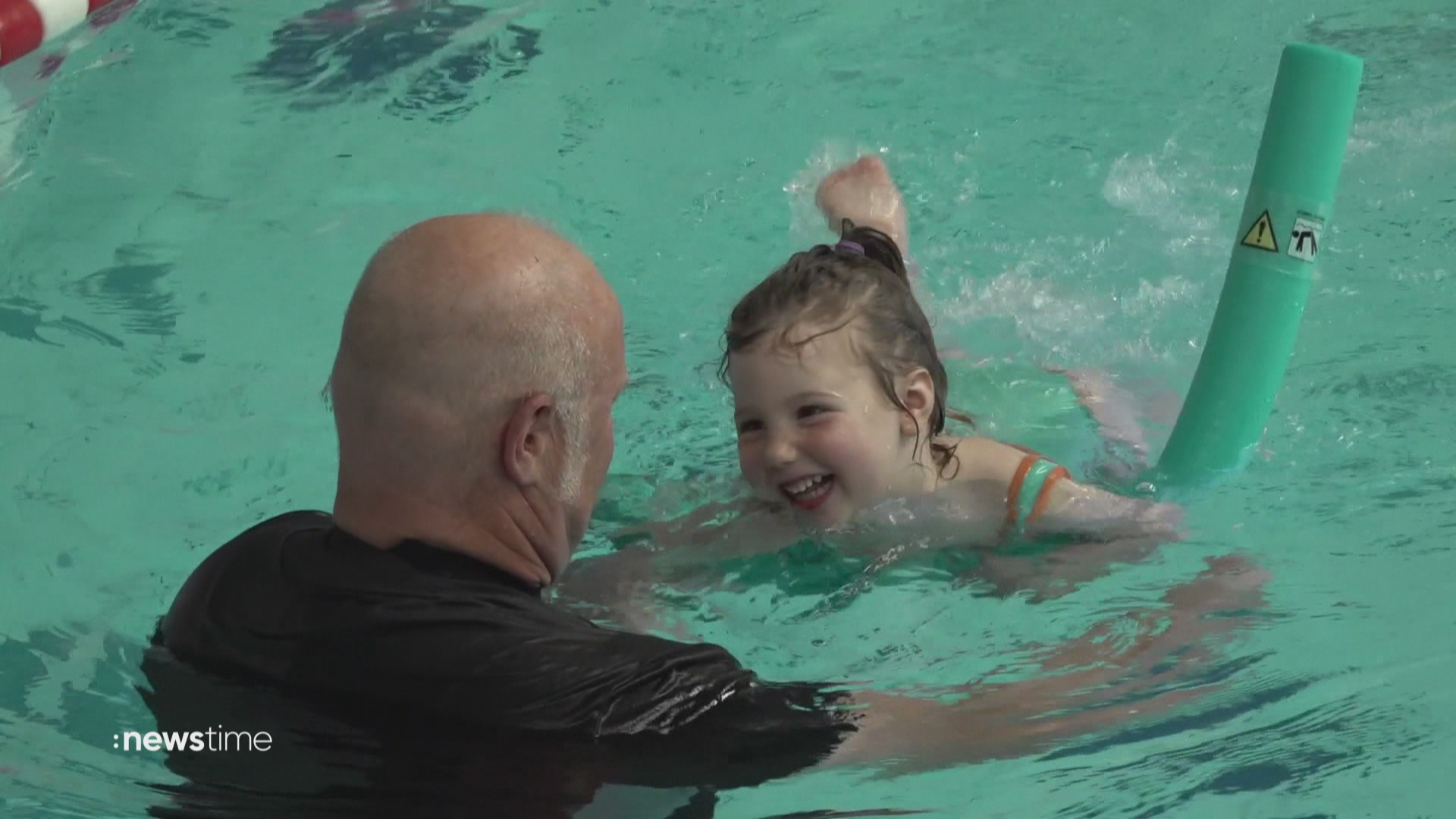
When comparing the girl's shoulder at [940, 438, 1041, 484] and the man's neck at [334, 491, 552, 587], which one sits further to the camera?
the girl's shoulder at [940, 438, 1041, 484]

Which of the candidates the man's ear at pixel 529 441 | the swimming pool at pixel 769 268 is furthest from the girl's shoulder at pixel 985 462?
the man's ear at pixel 529 441

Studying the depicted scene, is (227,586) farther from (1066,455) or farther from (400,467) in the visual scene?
(1066,455)

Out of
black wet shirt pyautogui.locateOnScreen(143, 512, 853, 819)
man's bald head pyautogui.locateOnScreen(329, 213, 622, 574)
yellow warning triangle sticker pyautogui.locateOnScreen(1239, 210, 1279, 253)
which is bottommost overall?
black wet shirt pyautogui.locateOnScreen(143, 512, 853, 819)

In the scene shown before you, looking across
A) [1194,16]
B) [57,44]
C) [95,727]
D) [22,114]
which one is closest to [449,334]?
[95,727]

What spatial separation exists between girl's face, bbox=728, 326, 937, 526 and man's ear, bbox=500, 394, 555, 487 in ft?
3.06

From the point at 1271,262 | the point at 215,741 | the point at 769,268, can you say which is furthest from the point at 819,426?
the point at 769,268

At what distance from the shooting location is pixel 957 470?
10.8 feet

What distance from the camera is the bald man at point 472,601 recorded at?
6.53 ft

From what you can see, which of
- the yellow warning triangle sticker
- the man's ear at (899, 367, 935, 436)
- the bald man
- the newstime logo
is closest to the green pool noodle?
the yellow warning triangle sticker

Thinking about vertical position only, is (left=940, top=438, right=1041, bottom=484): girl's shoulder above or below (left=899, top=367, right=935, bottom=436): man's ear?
below

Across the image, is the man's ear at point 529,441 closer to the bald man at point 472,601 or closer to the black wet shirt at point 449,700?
the bald man at point 472,601

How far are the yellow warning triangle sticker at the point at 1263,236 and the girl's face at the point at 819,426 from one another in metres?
0.69

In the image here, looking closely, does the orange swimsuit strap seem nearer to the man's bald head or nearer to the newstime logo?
the man's bald head

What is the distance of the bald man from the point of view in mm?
1990
